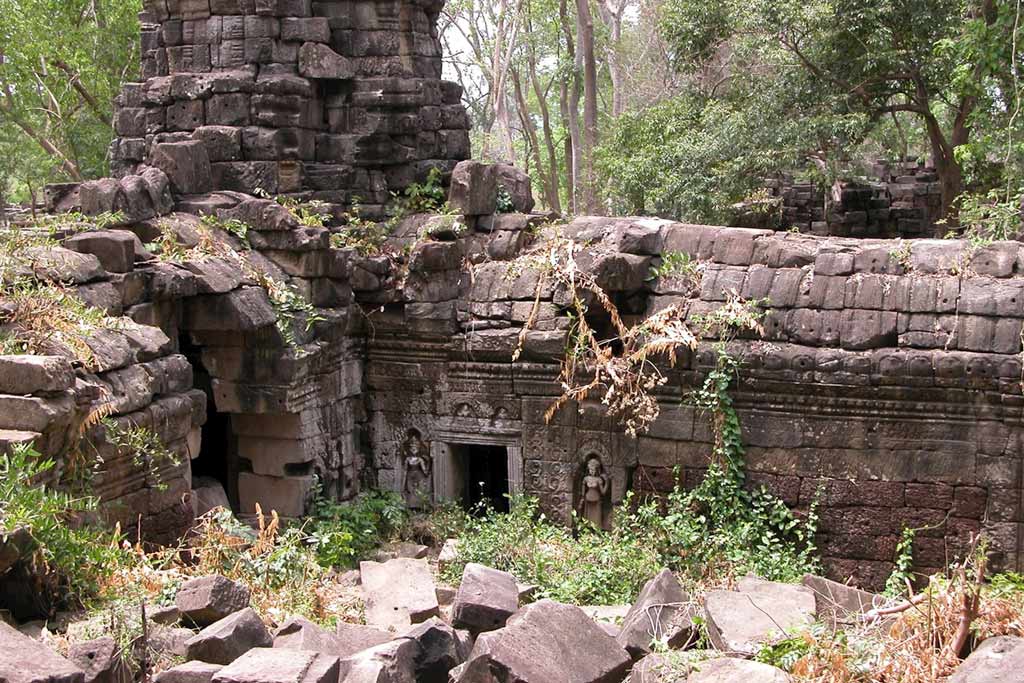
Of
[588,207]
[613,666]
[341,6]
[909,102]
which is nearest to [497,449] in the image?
[341,6]

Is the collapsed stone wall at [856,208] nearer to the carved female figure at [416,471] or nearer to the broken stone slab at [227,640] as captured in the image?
the carved female figure at [416,471]

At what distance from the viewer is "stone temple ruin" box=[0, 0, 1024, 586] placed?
9.55 metres

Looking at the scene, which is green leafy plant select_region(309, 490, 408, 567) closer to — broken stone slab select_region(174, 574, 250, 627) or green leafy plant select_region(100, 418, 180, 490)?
green leafy plant select_region(100, 418, 180, 490)

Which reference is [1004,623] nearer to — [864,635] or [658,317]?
[864,635]

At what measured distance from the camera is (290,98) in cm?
1191

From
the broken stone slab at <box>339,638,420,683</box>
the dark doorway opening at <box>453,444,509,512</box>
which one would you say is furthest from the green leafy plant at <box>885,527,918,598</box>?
the broken stone slab at <box>339,638,420,683</box>

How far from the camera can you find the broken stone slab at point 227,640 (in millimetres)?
6242

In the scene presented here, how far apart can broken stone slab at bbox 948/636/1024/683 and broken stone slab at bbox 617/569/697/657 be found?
1613mm

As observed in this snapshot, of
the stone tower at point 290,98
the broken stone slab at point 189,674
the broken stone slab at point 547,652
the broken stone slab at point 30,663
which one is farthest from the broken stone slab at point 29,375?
the stone tower at point 290,98

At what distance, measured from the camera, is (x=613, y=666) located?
21.5 feet

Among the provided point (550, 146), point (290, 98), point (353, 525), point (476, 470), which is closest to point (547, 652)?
point (353, 525)

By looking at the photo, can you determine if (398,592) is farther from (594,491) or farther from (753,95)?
(753,95)

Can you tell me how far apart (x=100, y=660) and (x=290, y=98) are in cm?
703

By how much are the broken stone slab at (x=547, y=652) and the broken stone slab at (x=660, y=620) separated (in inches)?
12.0
